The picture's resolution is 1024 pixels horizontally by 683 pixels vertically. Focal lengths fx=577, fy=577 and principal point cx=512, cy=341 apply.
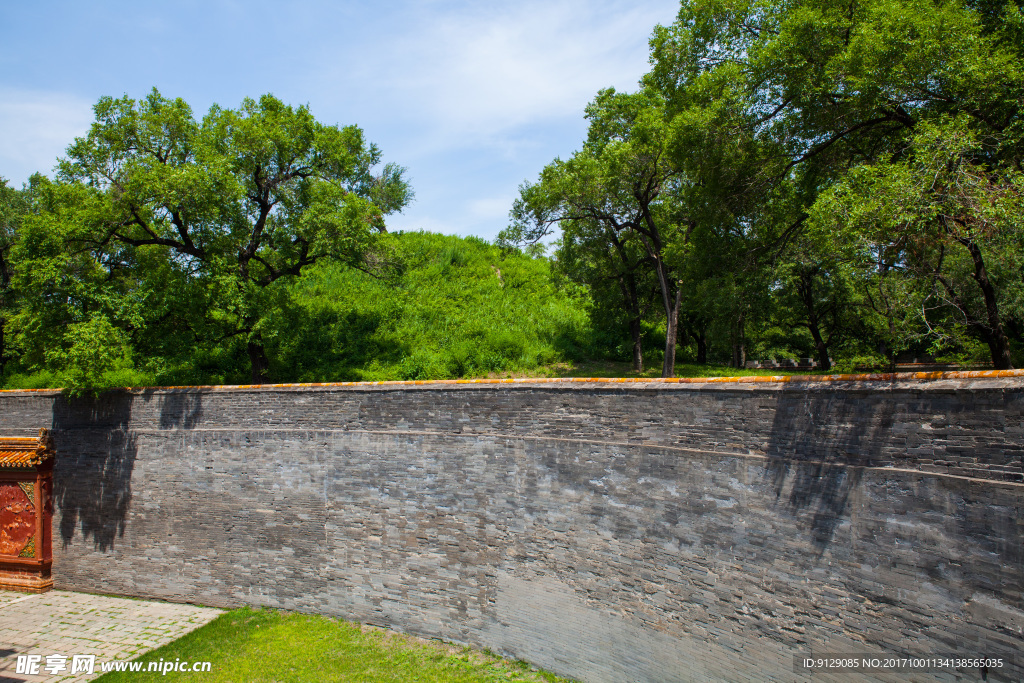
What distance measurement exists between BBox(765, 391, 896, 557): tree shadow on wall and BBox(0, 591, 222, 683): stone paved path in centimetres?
1110

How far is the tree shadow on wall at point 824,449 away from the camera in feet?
20.3

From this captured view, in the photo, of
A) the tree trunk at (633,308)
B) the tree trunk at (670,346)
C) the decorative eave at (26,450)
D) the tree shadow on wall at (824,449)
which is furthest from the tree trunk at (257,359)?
the tree shadow on wall at (824,449)

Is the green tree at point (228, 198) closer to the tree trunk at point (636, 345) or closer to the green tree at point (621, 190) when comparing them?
the green tree at point (621, 190)

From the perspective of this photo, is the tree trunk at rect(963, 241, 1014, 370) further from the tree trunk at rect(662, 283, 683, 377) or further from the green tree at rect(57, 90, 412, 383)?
the green tree at rect(57, 90, 412, 383)

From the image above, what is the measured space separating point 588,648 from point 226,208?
41.9 feet

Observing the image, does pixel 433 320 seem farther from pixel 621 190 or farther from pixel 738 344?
pixel 738 344

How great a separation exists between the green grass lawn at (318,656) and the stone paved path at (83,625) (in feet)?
2.23

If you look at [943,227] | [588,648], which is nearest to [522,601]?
[588,648]

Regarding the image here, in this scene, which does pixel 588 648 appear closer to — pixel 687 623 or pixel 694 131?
pixel 687 623

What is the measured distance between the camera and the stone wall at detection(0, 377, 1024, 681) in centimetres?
576

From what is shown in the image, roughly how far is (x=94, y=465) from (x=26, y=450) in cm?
168

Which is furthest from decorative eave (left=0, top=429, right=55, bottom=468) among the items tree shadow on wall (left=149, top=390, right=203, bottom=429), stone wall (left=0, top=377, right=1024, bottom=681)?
tree shadow on wall (left=149, top=390, right=203, bottom=429)

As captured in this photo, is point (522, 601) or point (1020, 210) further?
point (522, 601)

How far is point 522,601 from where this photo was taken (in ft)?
30.3
